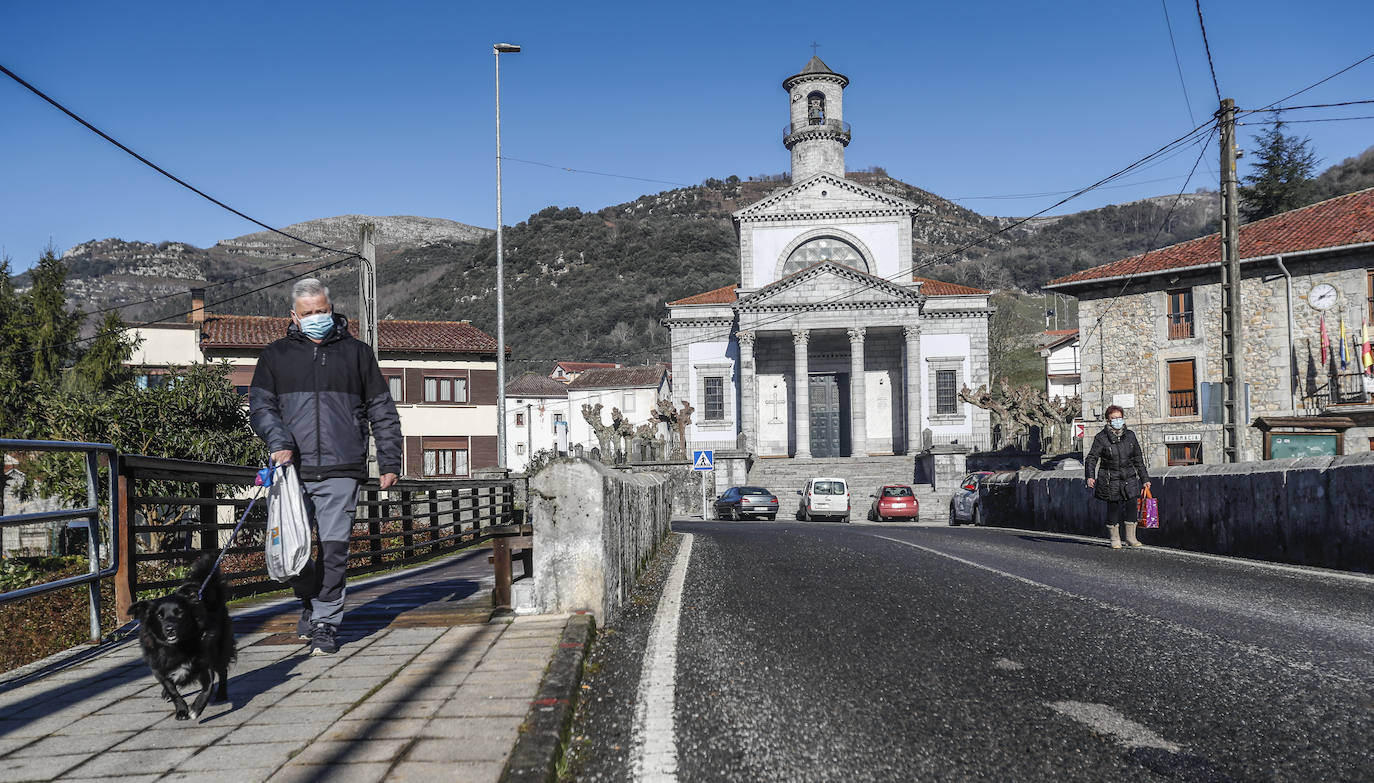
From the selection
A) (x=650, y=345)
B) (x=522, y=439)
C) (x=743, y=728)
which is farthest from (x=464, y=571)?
(x=650, y=345)

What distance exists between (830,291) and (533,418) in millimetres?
49037

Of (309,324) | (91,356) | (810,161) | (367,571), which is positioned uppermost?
(810,161)

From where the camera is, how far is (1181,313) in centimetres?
3884

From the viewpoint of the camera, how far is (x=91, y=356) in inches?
1455

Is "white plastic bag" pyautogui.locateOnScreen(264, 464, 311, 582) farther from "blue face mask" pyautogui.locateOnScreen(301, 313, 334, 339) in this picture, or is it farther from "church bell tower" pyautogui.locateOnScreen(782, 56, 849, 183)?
"church bell tower" pyautogui.locateOnScreen(782, 56, 849, 183)

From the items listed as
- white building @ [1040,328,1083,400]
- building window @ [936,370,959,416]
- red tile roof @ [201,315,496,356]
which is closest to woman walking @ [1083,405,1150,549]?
building window @ [936,370,959,416]

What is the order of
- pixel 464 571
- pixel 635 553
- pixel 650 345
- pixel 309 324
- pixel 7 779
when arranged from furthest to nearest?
pixel 650 345, pixel 464 571, pixel 635 553, pixel 309 324, pixel 7 779

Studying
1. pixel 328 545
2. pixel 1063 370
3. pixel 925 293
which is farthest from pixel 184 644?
pixel 1063 370

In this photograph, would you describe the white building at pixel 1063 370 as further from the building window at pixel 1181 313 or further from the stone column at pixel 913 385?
the building window at pixel 1181 313

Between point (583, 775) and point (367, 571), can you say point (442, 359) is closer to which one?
point (367, 571)

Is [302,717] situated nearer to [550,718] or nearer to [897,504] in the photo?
[550,718]

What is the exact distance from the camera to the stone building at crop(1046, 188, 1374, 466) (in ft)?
116

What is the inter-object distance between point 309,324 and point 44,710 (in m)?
2.25

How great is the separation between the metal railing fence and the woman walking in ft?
34.8
